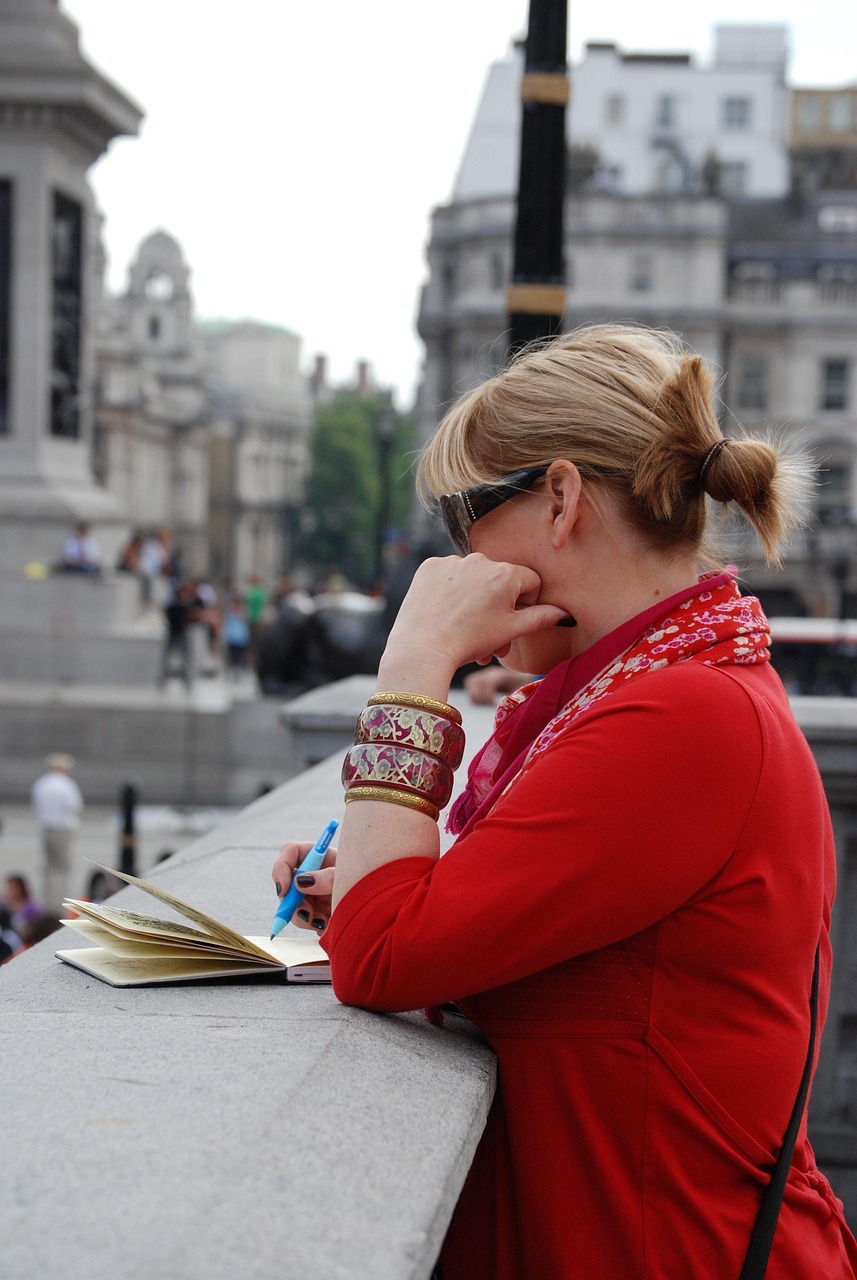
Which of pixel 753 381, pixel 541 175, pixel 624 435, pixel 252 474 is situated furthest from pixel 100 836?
pixel 252 474

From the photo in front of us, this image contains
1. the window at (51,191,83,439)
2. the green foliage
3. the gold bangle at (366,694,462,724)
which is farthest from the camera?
the green foliage

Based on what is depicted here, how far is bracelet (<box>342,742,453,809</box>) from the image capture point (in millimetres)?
1954

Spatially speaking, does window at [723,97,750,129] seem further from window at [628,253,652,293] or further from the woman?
the woman

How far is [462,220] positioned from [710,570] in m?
58.9

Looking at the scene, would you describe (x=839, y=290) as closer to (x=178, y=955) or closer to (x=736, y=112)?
(x=736, y=112)

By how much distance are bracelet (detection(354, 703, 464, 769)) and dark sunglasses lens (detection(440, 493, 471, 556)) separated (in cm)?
28

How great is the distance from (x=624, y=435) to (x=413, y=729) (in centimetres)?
45

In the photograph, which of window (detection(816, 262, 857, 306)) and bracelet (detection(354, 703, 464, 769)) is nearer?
bracelet (detection(354, 703, 464, 769))

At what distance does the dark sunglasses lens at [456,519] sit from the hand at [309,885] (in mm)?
532

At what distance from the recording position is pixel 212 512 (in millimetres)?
106875

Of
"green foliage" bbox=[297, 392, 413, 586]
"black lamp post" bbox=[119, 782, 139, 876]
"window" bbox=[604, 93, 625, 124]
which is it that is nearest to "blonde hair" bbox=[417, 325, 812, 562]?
"black lamp post" bbox=[119, 782, 139, 876]

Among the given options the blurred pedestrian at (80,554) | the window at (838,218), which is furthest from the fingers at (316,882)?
the window at (838,218)

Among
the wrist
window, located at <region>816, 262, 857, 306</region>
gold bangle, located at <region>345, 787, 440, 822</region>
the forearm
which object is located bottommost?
the forearm

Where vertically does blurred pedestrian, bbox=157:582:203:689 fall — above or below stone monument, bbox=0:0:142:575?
below
